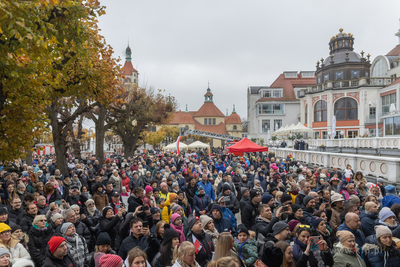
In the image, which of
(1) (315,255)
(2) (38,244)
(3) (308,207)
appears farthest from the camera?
(3) (308,207)

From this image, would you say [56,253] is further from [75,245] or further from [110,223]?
[110,223]

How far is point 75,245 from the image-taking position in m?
4.67

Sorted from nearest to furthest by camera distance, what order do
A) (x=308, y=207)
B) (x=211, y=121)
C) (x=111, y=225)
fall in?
(x=111, y=225) < (x=308, y=207) < (x=211, y=121)

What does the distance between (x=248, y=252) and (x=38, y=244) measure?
3605 mm

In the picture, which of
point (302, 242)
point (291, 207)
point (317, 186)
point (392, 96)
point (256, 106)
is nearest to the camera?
point (302, 242)

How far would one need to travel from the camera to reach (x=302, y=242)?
402 cm

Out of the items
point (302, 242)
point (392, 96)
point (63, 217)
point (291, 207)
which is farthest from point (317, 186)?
point (392, 96)

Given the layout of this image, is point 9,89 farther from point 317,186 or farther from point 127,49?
point 127,49

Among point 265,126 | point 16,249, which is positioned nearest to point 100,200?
point 16,249

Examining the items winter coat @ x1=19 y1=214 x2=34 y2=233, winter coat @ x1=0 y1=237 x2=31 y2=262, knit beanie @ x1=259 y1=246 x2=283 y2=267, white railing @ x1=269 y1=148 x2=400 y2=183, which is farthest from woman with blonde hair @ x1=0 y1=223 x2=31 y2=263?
white railing @ x1=269 y1=148 x2=400 y2=183

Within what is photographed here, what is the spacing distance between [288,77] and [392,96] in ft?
94.9

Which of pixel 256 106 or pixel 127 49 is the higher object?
pixel 127 49

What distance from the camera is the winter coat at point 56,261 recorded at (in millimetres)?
3934

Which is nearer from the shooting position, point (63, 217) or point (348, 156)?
point (63, 217)
